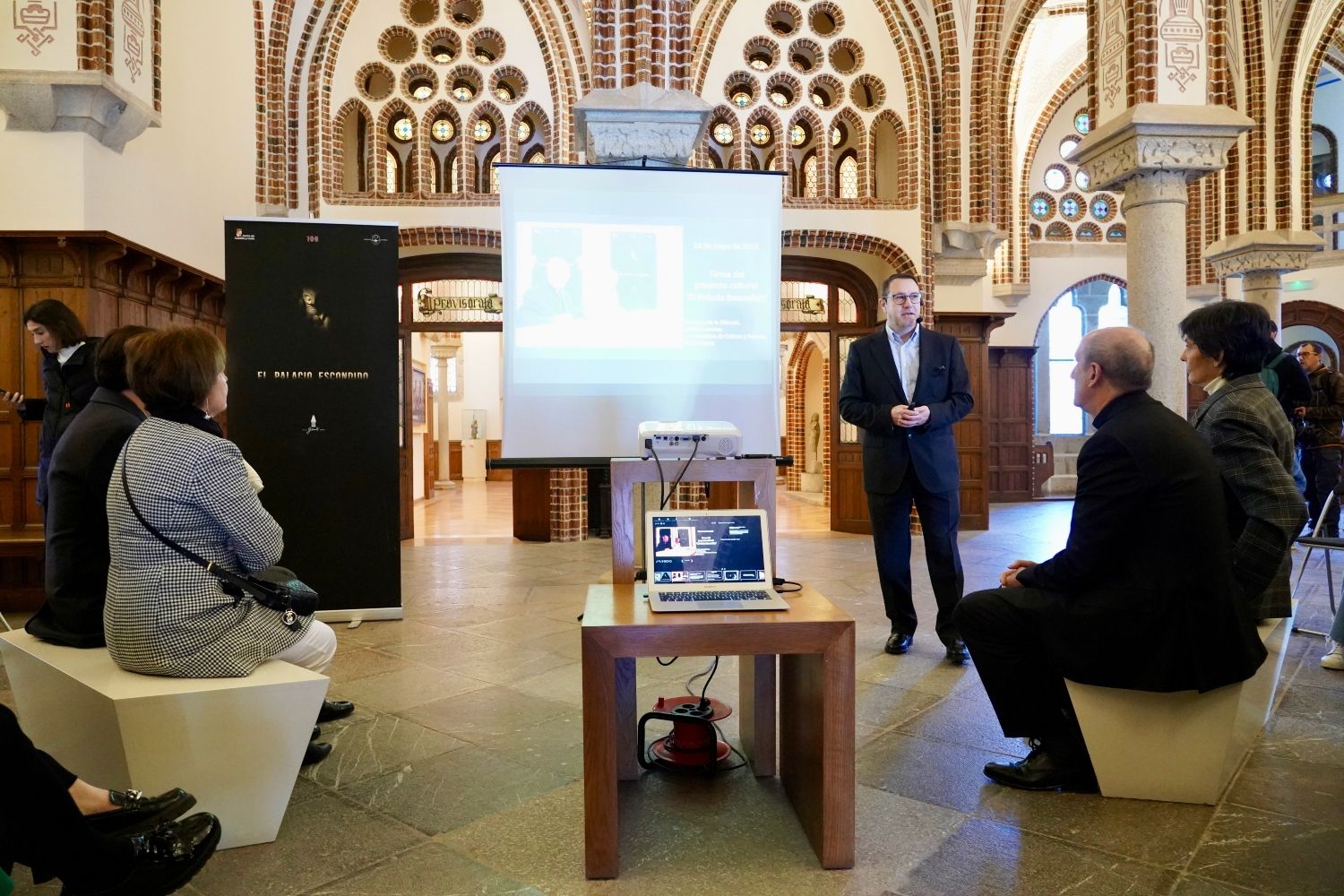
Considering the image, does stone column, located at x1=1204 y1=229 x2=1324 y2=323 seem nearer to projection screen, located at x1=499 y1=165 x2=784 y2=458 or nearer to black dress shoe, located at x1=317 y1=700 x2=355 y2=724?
projection screen, located at x1=499 y1=165 x2=784 y2=458

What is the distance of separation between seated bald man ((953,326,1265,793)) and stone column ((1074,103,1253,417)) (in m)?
3.59

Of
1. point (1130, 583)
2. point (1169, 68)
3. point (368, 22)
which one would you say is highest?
point (368, 22)

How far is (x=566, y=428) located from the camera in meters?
3.59

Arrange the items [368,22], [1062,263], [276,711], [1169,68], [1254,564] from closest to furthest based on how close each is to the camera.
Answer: [276,711], [1254,564], [1169,68], [368,22], [1062,263]

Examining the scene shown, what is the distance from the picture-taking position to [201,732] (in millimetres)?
2199

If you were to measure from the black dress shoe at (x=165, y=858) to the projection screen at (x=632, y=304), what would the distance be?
185cm

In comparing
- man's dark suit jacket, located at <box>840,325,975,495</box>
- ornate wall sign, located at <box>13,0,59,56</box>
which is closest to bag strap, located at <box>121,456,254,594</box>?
man's dark suit jacket, located at <box>840,325,975,495</box>

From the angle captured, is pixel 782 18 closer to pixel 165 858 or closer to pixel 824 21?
pixel 824 21

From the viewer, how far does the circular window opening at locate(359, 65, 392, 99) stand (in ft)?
28.2

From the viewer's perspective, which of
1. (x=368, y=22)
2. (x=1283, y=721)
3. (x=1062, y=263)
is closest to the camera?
(x=1283, y=721)

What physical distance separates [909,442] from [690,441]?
62.1 inches

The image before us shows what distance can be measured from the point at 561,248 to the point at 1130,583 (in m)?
2.28

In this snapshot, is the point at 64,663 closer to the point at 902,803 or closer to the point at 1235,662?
the point at 902,803

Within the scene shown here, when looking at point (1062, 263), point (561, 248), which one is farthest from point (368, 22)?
point (1062, 263)
